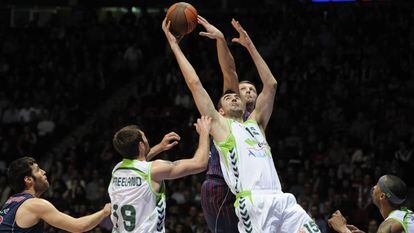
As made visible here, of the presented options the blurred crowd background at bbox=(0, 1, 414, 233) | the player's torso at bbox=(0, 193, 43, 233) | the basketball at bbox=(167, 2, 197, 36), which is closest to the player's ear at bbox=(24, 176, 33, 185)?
the player's torso at bbox=(0, 193, 43, 233)

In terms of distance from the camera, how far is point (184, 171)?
6289 mm

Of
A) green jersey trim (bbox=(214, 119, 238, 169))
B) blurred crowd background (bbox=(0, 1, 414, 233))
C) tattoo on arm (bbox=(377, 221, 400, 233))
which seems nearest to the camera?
tattoo on arm (bbox=(377, 221, 400, 233))

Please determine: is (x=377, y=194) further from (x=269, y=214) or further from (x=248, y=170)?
(x=248, y=170)

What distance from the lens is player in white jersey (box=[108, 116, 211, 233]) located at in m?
6.25

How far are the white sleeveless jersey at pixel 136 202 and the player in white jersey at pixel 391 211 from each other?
1476mm

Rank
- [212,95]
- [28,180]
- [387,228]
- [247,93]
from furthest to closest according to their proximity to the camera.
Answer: [212,95] < [247,93] < [28,180] < [387,228]

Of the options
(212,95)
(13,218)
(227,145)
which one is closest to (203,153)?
(227,145)

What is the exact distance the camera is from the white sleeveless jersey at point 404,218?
19.9 feet

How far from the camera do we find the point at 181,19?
7281mm

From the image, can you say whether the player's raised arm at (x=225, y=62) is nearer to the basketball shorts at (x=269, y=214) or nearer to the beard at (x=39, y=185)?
the basketball shorts at (x=269, y=214)

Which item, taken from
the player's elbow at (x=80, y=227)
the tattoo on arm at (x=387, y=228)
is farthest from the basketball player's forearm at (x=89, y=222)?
the tattoo on arm at (x=387, y=228)

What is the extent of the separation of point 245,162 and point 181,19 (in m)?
1.63

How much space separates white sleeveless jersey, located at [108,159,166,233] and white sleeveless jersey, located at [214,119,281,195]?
708mm

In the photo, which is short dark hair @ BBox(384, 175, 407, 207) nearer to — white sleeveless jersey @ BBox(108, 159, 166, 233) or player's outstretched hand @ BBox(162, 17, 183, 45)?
white sleeveless jersey @ BBox(108, 159, 166, 233)
